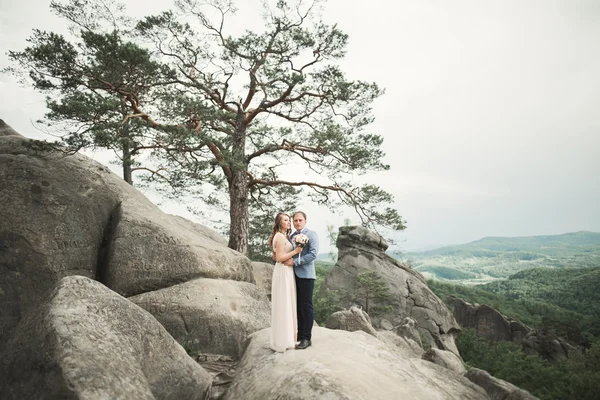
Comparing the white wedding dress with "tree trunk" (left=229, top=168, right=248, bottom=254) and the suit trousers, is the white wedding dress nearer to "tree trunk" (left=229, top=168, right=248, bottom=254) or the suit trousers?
the suit trousers

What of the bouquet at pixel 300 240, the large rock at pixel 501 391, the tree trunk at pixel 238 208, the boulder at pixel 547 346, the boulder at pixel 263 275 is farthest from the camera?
the boulder at pixel 547 346

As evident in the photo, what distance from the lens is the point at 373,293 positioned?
70.8 feet

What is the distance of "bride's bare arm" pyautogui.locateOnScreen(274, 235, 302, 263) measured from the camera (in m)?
5.27

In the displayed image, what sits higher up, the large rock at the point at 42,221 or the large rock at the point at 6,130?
the large rock at the point at 6,130

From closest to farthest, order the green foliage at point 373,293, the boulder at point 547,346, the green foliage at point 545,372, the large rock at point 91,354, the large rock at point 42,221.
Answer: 1. the large rock at point 91,354
2. the large rock at point 42,221
3. the green foliage at point 545,372
4. the green foliage at point 373,293
5. the boulder at point 547,346

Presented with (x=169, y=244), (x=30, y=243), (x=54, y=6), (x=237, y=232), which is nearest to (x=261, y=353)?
(x=169, y=244)

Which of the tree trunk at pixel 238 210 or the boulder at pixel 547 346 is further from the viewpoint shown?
the boulder at pixel 547 346

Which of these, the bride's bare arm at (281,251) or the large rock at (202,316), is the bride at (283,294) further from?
the large rock at (202,316)

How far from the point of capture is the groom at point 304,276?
5.32 m

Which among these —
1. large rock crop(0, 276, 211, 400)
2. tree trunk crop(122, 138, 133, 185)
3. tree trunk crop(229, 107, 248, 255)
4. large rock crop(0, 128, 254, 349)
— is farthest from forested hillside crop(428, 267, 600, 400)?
tree trunk crop(122, 138, 133, 185)

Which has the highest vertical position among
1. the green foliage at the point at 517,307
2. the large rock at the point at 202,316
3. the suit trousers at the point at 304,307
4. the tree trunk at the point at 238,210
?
the tree trunk at the point at 238,210

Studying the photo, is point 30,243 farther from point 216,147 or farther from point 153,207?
point 216,147

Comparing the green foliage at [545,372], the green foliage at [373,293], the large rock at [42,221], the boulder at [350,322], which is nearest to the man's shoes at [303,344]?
the large rock at [42,221]

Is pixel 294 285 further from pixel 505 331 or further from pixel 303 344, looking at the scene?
pixel 505 331
